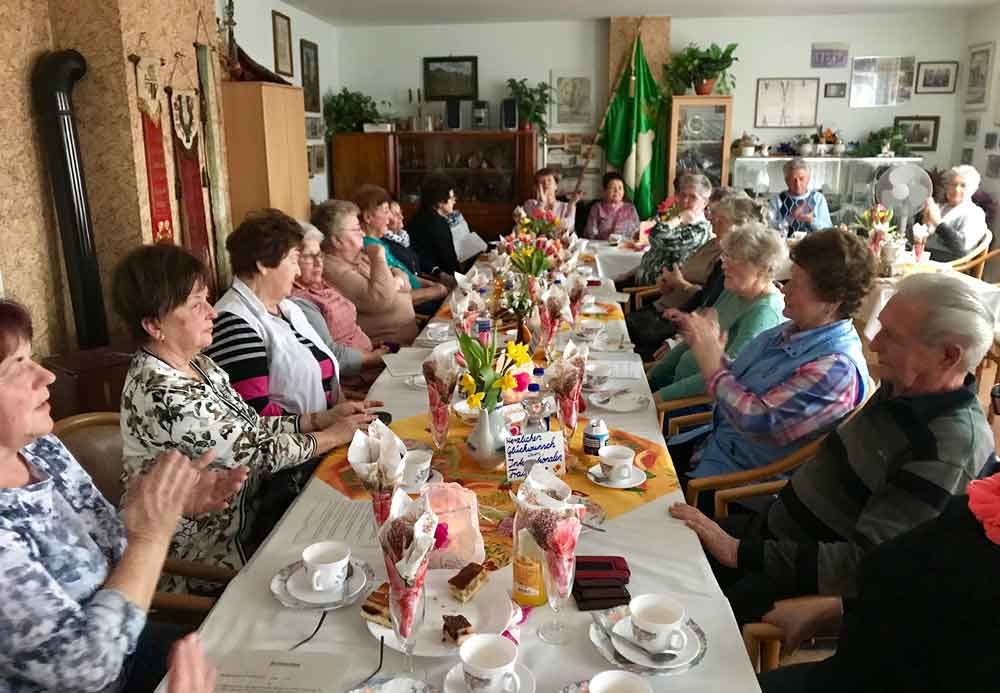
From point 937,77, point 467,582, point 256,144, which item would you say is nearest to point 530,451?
point 467,582

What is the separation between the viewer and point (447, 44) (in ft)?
26.4

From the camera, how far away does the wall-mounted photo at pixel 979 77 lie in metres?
7.03

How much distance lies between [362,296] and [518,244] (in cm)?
101

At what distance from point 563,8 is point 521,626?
6859 millimetres

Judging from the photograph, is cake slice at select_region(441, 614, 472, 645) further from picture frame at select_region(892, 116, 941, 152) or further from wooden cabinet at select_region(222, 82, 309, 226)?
picture frame at select_region(892, 116, 941, 152)

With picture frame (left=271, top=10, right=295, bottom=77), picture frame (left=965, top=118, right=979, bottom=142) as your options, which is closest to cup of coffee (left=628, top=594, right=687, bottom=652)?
picture frame (left=271, top=10, right=295, bottom=77)

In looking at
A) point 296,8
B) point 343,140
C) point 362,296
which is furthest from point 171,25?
point 343,140

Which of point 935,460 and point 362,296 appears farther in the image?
point 362,296

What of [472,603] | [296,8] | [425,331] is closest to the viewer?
[472,603]

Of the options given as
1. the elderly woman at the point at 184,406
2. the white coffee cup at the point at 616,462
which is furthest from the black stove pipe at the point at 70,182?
the white coffee cup at the point at 616,462

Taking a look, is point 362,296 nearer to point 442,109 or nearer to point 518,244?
point 518,244

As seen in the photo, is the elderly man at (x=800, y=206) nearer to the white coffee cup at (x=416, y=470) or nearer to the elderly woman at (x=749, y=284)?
the elderly woman at (x=749, y=284)

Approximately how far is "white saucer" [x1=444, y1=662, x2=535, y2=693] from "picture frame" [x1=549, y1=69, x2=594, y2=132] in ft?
25.0

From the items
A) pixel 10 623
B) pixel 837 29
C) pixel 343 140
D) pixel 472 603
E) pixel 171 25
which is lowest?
pixel 472 603
